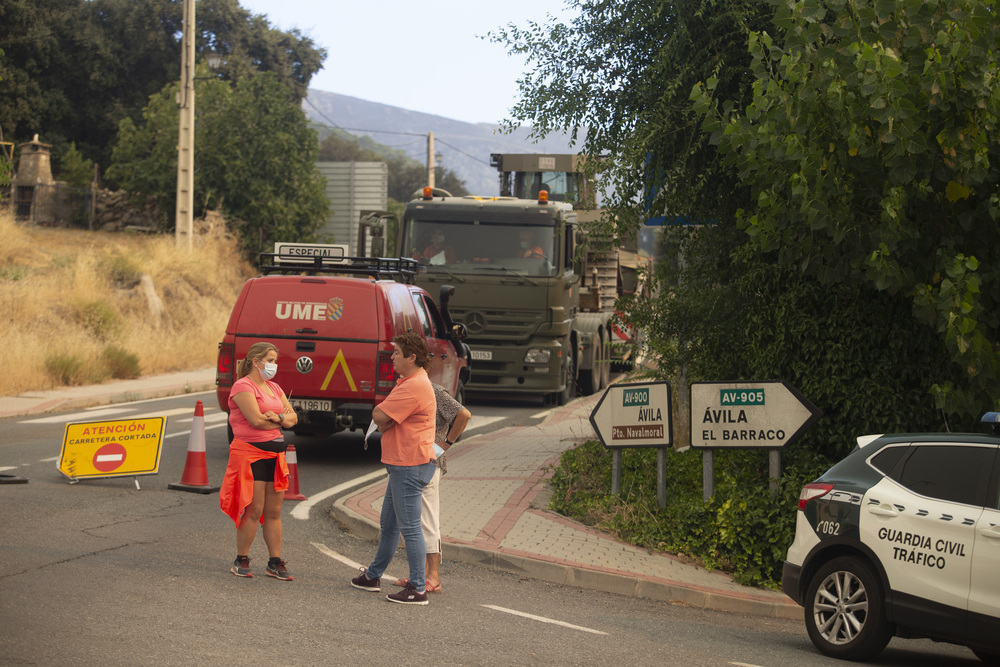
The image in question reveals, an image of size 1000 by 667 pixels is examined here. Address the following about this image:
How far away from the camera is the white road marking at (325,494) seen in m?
9.38

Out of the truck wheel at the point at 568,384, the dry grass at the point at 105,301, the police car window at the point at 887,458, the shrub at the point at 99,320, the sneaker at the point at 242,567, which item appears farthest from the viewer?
the shrub at the point at 99,320

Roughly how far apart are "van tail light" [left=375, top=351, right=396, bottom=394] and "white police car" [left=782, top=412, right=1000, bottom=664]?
5495 mm

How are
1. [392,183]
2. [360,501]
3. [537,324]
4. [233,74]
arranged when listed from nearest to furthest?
[360,501] < [537,324] < [233,74] < [392,183]

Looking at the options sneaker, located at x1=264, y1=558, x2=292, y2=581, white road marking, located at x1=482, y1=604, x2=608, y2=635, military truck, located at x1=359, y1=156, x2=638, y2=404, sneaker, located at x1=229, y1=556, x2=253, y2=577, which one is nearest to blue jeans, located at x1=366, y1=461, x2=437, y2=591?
white road marking, located at x1=482, y1=604, x2=608, y2=635

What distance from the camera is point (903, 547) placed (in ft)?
19.3

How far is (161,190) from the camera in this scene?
3459 cm

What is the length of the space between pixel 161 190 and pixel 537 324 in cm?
2213

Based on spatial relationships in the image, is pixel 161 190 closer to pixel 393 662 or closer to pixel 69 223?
pixel 69 223

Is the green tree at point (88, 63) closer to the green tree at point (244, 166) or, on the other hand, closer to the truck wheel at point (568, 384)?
the green tree at point (244, 166)

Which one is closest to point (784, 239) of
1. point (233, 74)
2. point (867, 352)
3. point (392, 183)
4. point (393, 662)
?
point (867, 352)

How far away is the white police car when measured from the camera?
5.56 metres

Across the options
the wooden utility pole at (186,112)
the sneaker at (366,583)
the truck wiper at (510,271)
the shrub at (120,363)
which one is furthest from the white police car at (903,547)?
the wooden utility pole at (186,112)

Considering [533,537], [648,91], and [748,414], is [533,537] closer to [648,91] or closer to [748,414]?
[748,414]

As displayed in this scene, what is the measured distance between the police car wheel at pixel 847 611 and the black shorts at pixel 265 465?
3586mm
